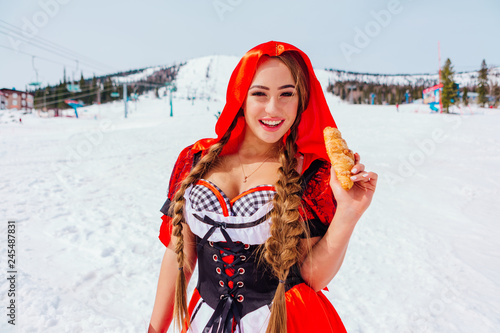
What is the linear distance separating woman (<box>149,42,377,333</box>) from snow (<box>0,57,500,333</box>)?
154 cm

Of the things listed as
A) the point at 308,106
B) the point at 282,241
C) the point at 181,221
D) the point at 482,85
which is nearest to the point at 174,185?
the point at 181,221

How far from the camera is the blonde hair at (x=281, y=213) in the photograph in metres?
1.26

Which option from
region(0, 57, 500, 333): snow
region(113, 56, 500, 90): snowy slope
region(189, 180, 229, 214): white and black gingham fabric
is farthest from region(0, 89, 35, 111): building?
region(189, 180, 229, 214): white and black gingham fabric

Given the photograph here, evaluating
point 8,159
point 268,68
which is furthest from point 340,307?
point 8,159

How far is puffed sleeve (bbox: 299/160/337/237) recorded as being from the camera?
1347 millimetres

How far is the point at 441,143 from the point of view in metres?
13.9

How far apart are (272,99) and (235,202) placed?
0.51m

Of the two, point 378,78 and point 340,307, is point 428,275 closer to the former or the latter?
point 340,307

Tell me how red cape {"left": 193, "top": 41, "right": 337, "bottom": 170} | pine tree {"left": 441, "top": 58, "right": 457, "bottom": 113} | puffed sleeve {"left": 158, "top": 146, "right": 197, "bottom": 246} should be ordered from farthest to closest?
pine tree {"left": 441, "top": 58, "right": 457, "bottom": 113}
puffed sleeve {"left": 158, "top": 146, "right": 197, "bottom": 246}
red cape {"left": 193, "top": 41, "right": 337, "bottom": 170}

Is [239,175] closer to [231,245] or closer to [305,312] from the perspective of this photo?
[231,245]

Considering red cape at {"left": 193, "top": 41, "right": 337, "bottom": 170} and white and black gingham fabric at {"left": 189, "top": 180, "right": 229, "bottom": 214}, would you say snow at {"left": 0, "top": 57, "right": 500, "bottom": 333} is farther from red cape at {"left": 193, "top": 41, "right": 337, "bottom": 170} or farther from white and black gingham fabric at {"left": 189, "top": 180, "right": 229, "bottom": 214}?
Answer: red cape at {"left": 193, "top": 41, "right": 337, "bottom": 170}

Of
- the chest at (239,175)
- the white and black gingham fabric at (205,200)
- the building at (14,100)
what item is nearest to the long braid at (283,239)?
the chest at (239,175)

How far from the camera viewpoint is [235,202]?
136 cm

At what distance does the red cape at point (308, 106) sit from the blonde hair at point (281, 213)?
0.12ft
